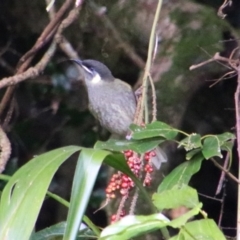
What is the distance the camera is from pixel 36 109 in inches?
127

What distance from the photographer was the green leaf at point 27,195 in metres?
1.16

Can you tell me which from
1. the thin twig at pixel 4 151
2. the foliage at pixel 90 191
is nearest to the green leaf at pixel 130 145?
the foliage at pixel 90 191

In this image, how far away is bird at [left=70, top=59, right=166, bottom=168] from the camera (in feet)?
7.97

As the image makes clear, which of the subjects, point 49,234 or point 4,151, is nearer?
point 49,234

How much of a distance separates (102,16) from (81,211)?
1.81 meters

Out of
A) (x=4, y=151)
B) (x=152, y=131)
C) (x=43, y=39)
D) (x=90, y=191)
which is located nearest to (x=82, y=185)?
(x=90, y=191)

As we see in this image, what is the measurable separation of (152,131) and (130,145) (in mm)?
52

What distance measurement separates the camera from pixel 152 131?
1.38m

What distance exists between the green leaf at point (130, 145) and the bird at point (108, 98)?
100 centimetres

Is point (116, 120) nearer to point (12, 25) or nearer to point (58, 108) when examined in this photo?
point (58, 108)

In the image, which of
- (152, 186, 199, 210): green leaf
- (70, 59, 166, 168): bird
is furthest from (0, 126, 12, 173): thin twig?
(152, 186, 199, 210): green leaf

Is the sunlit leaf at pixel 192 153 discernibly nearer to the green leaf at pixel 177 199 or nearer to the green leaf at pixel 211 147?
the green leaf at pixel 211 147

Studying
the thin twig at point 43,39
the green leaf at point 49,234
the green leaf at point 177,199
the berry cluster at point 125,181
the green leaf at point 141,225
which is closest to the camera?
the green leaf at point 141,225

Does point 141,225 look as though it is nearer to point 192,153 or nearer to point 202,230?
point 202,230
